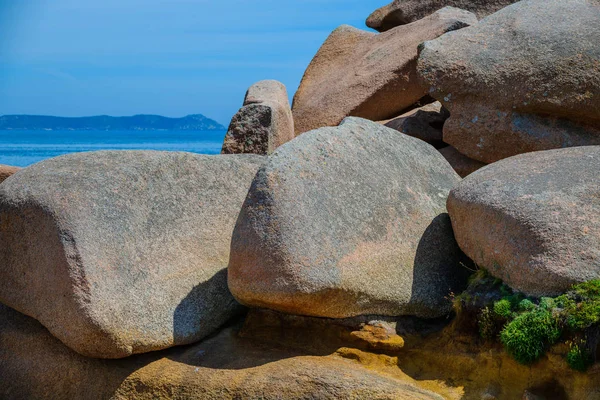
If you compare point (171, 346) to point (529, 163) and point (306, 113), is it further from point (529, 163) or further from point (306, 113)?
point (306, 113)

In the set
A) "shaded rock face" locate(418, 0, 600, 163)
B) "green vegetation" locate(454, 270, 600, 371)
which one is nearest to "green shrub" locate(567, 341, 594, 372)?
"green vegetation" locate(454, 270, 600, 371)

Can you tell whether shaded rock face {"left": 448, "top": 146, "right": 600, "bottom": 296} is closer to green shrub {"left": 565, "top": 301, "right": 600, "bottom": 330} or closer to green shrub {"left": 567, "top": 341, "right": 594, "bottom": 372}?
green shrub {"left": 565, "top": 301, "right": 600, "bottom": 330}

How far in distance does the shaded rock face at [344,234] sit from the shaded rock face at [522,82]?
5.70 ft

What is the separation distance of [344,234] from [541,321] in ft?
5.40

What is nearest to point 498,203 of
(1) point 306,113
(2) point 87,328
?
(2) point 87,328

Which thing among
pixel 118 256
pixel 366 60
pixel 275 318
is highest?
pixel 366 60

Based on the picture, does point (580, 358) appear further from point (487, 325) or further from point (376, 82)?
point (376, 82)

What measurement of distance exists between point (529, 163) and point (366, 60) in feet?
17.5

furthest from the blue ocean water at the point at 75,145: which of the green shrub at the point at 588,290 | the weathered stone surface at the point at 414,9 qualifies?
the green shrub at the point at 588,290

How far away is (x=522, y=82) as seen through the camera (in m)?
8.62

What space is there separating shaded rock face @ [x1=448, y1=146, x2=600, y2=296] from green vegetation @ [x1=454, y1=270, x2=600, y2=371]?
104 mm

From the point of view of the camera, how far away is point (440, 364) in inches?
252

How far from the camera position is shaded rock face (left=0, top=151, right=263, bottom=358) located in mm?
6418

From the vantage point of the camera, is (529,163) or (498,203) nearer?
(498,203)
